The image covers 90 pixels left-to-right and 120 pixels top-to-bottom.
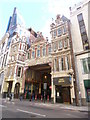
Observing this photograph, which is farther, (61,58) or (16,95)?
(16,95)

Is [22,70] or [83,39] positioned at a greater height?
[83,39]

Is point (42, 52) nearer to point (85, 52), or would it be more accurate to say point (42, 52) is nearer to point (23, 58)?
point (23, 58)

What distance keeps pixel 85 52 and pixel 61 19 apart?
11517 millimetres

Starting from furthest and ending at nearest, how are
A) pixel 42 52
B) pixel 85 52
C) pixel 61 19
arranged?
pixel 42 52, pixel 61 19, pixel 85 52

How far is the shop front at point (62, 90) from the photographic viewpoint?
18336 mm

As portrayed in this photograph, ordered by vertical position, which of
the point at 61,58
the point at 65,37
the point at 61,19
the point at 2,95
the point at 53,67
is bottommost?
the point at 2,95

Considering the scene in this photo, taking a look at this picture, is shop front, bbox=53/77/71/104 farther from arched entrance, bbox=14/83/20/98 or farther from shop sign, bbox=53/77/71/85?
arched entrance, bbox=14/83/20/98

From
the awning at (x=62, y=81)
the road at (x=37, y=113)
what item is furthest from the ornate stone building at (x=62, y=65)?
the road at (x=37, y=113)

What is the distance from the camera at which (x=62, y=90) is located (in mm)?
19703

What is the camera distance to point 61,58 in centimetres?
2080

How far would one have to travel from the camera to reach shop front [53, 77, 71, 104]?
18.3m

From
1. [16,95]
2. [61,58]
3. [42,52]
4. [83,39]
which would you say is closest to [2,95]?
[16,95]

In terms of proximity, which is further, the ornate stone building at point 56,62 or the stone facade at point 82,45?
the ornate stone building at point 56,62

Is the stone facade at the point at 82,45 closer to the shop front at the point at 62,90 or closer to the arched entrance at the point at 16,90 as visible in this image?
the shop front at the point at 62,90
